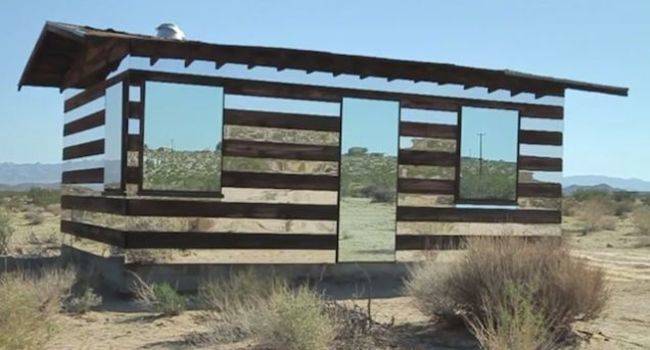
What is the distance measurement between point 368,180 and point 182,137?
280 cm

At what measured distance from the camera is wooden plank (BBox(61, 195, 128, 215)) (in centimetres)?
1103

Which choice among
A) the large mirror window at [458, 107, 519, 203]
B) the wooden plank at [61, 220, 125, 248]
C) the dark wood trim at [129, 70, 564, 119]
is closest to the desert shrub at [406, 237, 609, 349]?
the dark wood trim at [129, 70, 564, 119]

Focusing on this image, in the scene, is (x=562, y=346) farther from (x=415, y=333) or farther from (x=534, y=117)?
(x=534, y=117)

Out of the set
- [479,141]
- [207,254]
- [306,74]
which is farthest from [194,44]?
[479,141]

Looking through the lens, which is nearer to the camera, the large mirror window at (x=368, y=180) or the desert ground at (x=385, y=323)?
the desert ground at (x=385, y=323)

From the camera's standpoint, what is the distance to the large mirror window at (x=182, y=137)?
36.3ft

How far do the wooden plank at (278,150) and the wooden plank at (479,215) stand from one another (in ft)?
4.77

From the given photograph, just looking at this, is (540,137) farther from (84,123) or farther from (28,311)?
(28,311)

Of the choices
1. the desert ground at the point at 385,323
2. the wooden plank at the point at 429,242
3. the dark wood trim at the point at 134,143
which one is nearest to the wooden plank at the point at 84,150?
the dark wood trim at the point at 134,143

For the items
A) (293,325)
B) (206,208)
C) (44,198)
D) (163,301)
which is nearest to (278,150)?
(206,208)

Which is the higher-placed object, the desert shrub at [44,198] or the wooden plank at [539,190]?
the wooden plank at [539,190]

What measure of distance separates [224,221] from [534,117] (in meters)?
5.43

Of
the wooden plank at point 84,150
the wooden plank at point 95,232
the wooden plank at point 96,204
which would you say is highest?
the wooden plank at point 84,150

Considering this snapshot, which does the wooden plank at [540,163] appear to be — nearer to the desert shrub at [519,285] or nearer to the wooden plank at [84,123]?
the desert shrub at [519,285]
